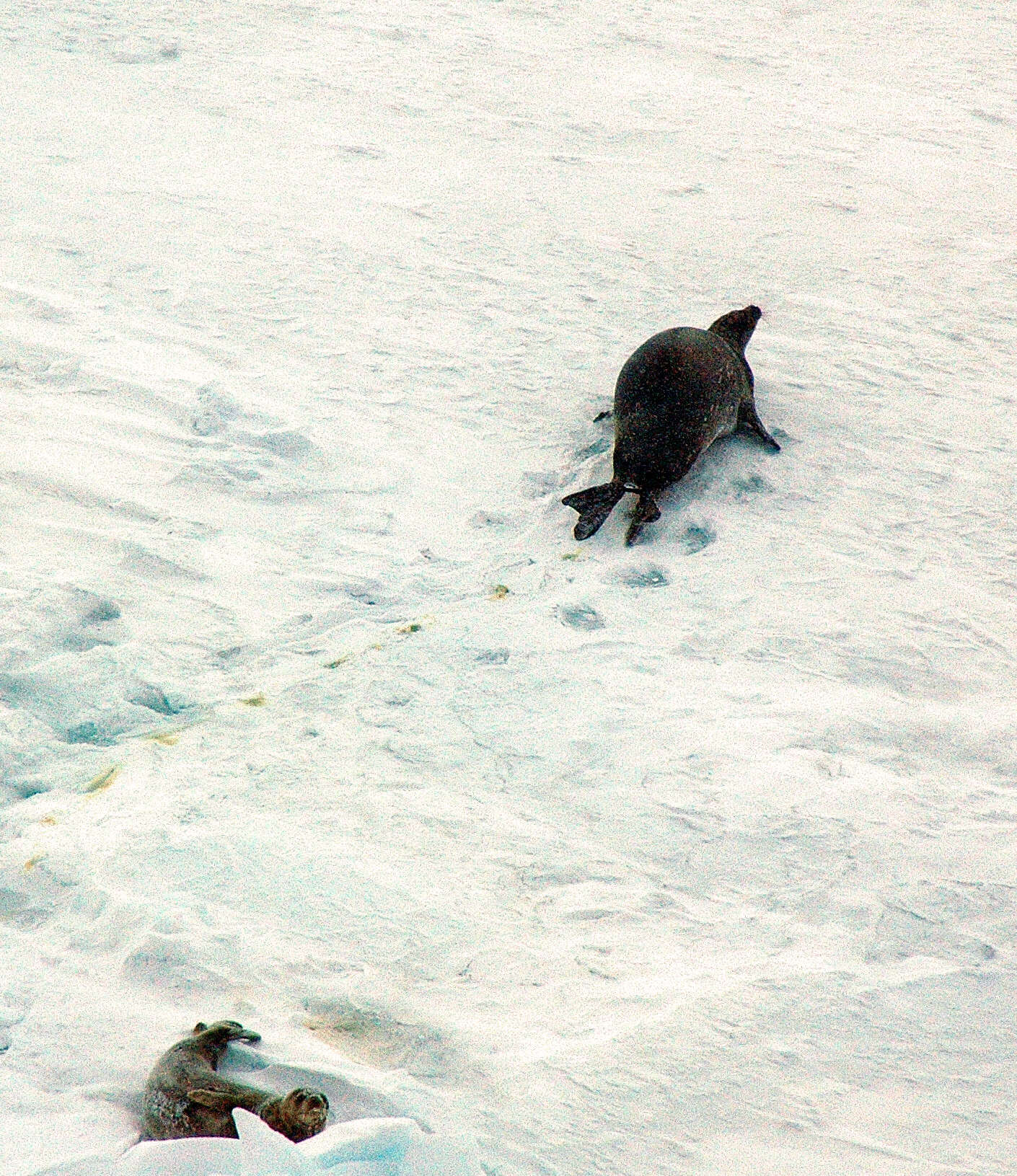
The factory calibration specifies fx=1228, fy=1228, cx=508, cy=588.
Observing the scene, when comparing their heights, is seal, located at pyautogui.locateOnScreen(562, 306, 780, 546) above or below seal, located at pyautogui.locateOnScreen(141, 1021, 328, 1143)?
above

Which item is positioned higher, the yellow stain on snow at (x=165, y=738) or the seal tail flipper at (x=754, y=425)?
the seal tail flipper at (x=754, y=425)

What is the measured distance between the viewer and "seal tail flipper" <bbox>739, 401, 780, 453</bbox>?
3518 millimetres

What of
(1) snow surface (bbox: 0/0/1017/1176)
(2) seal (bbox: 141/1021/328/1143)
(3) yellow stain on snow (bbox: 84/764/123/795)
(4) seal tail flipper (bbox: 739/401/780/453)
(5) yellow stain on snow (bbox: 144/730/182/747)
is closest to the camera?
(2) seal (bbox: 141/1021/328/1143)

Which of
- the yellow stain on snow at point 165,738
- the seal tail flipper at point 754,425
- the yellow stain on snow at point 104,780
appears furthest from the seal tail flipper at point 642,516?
the yellow stain on snow at point 104,780

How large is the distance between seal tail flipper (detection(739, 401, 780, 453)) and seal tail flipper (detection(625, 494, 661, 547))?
47 centimetres

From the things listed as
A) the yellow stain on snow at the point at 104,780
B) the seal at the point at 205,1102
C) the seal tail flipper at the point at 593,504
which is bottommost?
the yellow stain on snow at the point at 104,780

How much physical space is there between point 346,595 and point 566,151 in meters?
2.90

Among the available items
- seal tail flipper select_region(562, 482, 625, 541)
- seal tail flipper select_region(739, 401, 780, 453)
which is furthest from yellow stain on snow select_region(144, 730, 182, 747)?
seal tail flipper select_region(739, 401, 780, 453)

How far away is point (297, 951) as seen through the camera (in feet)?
6.68

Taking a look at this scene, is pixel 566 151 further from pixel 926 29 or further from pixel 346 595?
pixel 346 595

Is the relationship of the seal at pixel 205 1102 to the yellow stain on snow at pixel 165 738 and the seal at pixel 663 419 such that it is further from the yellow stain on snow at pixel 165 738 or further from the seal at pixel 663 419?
the seal at pixel 663 419

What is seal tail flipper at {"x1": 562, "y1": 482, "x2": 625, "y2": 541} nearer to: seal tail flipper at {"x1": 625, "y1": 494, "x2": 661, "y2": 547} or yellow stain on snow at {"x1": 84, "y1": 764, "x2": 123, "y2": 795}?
seal tail flipper at {"x1": 625, "y1": 494, "x2": 661, "y2": 547}

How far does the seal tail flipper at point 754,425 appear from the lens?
3.52m

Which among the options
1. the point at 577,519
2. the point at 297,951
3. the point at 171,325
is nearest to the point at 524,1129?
the point at 297,951
